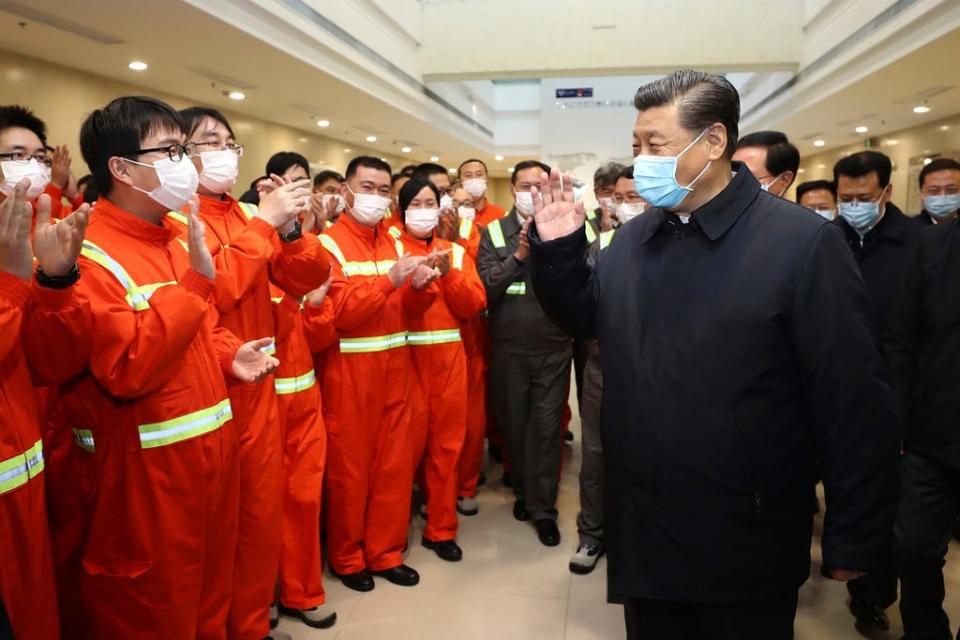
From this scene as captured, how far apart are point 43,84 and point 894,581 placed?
641 centimetres

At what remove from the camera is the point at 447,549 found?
2.94 meters

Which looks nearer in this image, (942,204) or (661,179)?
(661,179)

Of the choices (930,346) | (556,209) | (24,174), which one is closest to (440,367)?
(556,209)

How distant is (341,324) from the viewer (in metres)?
2.47

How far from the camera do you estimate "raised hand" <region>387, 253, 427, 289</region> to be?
8.52 feet

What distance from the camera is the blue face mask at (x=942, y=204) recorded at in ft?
11.7

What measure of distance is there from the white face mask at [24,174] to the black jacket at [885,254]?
330 centimetres

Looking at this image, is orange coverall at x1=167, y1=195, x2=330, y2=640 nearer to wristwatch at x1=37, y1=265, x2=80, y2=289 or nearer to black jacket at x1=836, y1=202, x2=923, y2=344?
wristwatch at x1=37, y1=265, x2=80, y2=289

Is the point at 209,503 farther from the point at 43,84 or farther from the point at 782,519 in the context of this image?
the point at 43,84

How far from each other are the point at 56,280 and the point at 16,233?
119 millimetres


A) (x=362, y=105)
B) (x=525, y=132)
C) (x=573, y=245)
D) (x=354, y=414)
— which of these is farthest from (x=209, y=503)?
(x=525, y=132)

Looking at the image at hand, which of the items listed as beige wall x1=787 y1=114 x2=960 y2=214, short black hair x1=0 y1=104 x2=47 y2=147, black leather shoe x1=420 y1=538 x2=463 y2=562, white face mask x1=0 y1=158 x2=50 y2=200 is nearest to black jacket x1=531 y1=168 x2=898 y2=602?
black leather shoe x1=420 y1=538 x2=463 y2=562

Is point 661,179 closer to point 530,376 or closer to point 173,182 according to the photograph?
point 173,182

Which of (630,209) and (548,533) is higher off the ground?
(630,209)
